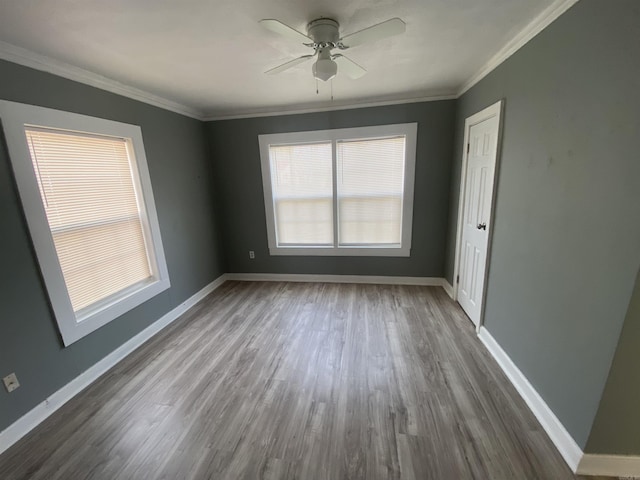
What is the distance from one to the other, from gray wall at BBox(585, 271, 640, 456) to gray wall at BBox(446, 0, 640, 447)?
31 millimetres

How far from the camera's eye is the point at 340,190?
11.6 feet

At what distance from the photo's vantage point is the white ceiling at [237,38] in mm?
1387

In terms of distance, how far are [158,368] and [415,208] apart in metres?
3.25

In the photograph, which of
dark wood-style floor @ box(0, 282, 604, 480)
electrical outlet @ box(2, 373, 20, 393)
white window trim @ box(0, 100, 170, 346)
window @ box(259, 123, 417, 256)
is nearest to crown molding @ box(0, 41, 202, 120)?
white window trim @ box(0, 100, 170, 346)

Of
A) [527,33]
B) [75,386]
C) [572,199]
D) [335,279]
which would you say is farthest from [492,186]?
[75,386]

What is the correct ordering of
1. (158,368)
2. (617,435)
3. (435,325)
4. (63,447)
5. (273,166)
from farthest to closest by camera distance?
(273,166), (435,325), (158,368), (63,447), (617,435)

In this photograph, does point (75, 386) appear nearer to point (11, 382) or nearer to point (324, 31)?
point (11, 382)

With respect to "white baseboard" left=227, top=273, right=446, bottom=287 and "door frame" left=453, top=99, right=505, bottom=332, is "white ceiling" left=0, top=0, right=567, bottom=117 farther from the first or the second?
"white baseboard" left=227, top=273, right=446, bottom=287

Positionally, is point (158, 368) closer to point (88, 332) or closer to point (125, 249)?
point (88, 332)

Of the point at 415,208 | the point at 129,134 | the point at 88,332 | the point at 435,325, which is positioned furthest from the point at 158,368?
the point at 415,208

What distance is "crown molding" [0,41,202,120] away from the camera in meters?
1.65

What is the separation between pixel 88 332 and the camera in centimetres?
208

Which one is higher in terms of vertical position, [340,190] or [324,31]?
[324,31]

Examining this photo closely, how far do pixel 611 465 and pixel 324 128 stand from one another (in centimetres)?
358
